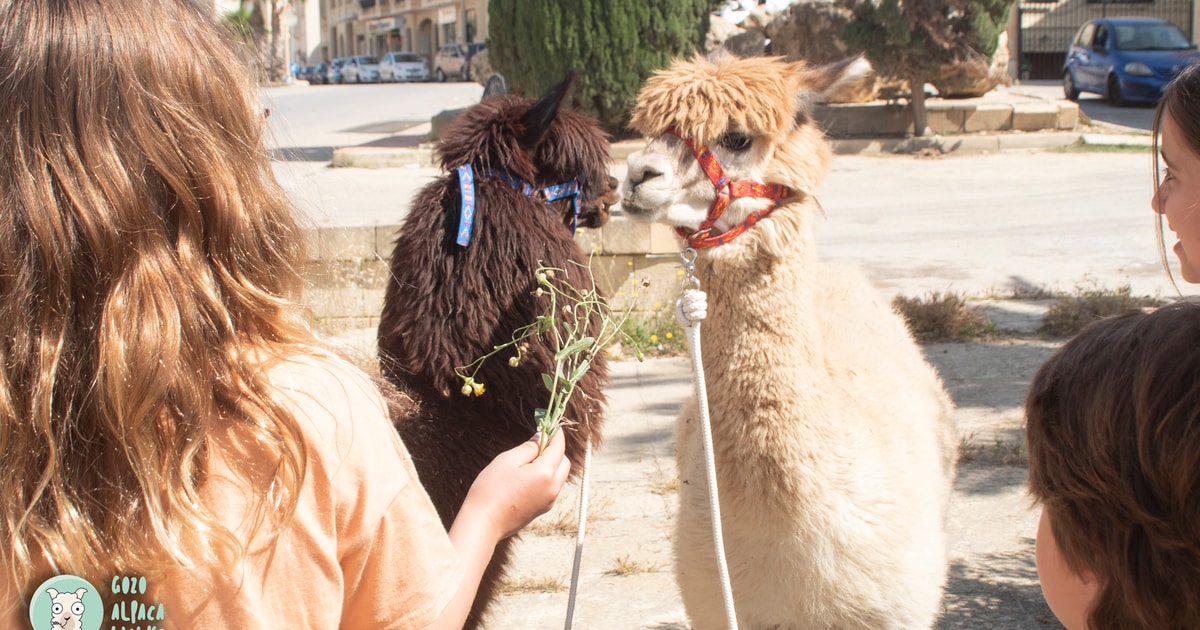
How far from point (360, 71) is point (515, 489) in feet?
157

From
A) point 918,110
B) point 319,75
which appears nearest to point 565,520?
point 918,110

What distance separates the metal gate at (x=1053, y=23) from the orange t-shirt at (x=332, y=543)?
31338 mm

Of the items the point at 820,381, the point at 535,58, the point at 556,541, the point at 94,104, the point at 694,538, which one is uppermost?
the point at 535,58

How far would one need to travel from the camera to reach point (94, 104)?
3.42 ft

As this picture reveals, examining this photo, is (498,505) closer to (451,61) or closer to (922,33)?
(922,33)

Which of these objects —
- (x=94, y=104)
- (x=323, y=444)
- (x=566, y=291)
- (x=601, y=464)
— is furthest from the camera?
(x=601, y=464)

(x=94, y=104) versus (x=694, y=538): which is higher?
(x=94, y=104)

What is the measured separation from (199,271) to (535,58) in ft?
42.9

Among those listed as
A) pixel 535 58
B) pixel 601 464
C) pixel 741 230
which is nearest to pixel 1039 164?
pixel 535 58

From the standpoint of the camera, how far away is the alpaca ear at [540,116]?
2.40 meters

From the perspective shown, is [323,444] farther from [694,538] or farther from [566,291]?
[694,538]

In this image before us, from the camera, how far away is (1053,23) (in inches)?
1205

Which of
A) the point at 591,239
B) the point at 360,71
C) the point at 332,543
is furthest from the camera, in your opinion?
the point at 360,71

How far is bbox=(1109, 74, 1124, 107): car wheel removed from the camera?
2098 centimetres
